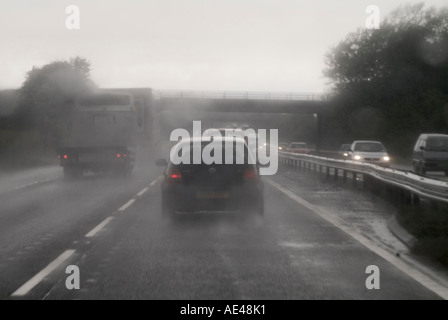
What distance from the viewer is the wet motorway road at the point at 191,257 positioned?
7469mm

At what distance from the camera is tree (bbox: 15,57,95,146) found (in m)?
39.4

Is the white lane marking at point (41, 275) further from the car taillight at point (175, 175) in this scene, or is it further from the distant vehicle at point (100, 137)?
the distant vehicle at point (100, 137)

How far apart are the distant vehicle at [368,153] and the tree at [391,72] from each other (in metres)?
30.1

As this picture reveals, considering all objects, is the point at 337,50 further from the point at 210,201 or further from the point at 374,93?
the point at 210,201

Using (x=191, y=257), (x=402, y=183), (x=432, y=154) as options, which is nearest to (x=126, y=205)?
(x=402, y=183)

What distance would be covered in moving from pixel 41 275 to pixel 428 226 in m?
5.86

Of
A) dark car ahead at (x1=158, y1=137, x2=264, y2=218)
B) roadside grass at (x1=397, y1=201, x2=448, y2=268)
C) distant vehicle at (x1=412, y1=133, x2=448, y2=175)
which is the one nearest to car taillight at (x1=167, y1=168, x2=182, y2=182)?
dark car ahead at (x1=158, y1=137, x2=264, y2=218)

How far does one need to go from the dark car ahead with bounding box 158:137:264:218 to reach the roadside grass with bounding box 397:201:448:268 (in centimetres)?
263

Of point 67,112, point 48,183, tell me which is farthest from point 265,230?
point 67,112

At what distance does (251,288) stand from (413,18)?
3211 inches

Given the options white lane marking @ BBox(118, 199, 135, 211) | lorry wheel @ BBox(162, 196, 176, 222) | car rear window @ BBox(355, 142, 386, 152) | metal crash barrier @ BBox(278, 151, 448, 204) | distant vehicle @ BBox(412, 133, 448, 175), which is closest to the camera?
metal crash barrier @ BBox(278, 151, 448, 204)

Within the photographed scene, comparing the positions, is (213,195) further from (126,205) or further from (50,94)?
(50,94)

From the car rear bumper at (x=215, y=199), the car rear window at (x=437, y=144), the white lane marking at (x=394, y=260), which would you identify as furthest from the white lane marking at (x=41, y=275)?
the car rear window at (x=437, y=144)

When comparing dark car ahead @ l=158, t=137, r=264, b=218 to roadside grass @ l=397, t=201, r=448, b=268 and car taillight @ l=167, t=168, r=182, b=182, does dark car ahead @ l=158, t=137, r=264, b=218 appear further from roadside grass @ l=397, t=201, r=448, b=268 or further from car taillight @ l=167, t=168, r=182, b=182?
roadside grass @ l=397, t=201, r=448, b=268
